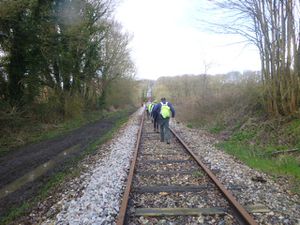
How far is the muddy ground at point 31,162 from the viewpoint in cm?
494

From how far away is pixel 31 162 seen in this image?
24.7 ft

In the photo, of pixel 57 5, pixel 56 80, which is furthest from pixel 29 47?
pixel 56 80

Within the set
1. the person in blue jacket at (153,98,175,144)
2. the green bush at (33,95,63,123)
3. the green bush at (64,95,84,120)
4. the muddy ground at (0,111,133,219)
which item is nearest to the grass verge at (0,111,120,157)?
the green bush at (33,95,63,123)

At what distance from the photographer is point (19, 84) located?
1223 cm

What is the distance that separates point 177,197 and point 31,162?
5.99 meters

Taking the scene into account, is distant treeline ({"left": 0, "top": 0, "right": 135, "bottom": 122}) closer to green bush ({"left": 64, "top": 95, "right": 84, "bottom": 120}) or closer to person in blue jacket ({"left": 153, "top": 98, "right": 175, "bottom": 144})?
green bush ({"left": 64, "top": 95, "right": 84, "bottom": 120})

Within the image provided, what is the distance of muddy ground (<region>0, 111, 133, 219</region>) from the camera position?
4938 mm

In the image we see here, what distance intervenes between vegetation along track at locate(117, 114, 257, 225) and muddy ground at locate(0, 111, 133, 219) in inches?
105

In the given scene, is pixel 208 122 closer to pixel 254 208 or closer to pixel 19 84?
pixel 254 208

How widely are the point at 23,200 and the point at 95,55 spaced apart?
18413 mm

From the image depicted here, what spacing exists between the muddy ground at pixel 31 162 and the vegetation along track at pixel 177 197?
2679mm

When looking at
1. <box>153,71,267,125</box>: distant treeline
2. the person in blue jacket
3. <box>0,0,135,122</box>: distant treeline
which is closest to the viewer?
the person in blue jacket

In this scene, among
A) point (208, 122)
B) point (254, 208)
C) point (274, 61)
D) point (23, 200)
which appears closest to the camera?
point (254, 208)

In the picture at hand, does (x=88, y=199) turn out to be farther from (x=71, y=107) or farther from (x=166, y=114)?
(x=71, y=107)
